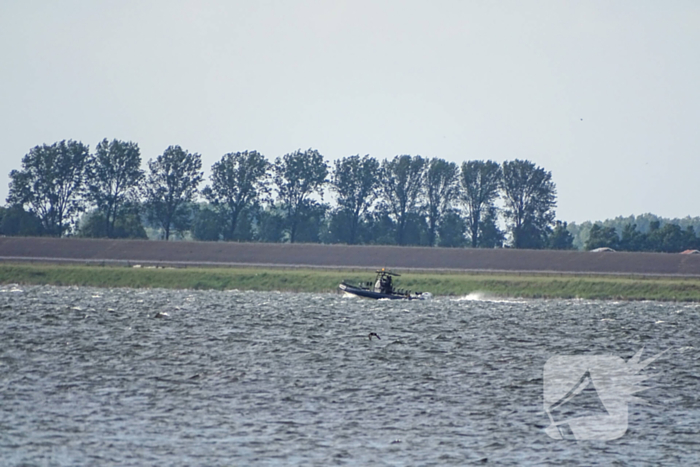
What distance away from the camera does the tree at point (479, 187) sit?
169m

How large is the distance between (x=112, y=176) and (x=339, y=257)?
155 feet

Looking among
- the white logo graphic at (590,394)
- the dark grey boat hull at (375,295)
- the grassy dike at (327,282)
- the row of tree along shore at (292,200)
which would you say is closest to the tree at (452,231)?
the row of tree along shore at (292,200)

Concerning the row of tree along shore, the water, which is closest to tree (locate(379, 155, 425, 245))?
the row of tree along shore

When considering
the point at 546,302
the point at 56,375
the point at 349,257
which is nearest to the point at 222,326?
the point at 56,375

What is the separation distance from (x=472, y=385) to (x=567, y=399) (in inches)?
148

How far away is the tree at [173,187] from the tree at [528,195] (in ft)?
169

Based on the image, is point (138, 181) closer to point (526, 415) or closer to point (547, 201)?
point (547, 201)

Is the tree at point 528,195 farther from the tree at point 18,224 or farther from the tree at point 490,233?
the tree at point 18,224

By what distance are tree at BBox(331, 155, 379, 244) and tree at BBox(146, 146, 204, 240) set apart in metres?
23.2

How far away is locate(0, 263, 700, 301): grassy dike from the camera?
340ft

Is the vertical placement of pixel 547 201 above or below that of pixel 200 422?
above

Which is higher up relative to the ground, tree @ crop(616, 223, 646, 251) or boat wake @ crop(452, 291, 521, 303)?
tree @ crop(616, 223, 646, 251)

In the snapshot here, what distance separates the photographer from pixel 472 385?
3538cm

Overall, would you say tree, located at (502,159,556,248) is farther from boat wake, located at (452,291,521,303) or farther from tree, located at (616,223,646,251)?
boat wake, located at (452,291,521,303)
